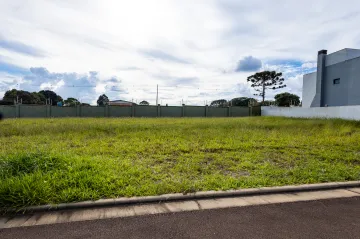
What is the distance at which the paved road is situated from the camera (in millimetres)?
2354

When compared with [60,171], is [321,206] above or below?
below

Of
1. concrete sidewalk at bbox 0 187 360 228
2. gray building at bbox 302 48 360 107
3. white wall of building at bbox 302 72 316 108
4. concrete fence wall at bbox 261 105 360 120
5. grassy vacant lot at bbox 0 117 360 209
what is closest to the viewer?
concrete sidewalk at bbox 0 187 360 228

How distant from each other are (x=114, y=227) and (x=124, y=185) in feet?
3.32

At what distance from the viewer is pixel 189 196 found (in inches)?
127

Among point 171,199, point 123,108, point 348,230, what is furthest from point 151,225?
point 123,108

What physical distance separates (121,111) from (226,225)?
938 inches

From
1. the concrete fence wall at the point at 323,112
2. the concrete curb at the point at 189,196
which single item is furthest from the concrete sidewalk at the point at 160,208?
the concrete fence wall at the point at 323,112

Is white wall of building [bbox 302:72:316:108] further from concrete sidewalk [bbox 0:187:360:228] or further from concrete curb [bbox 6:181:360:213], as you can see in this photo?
concrete sidewalk [bbox 0:187:360:228]

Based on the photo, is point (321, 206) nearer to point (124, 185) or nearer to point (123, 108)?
point (124, 185)

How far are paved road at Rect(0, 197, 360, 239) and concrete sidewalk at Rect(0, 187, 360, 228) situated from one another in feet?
0.36

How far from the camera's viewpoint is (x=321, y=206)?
3.09 meters

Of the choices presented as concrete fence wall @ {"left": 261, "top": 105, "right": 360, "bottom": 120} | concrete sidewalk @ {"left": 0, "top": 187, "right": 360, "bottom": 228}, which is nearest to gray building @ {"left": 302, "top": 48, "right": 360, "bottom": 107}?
concrete fence wall @ {"left": 261, "top": 105, "right": 360, "bottom": 120}

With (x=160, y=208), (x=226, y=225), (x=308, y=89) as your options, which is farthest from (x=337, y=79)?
(x=160, y=208)

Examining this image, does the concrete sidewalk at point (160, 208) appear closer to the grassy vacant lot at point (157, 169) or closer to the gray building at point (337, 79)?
the grassy vacant lot at point (157, 169)
